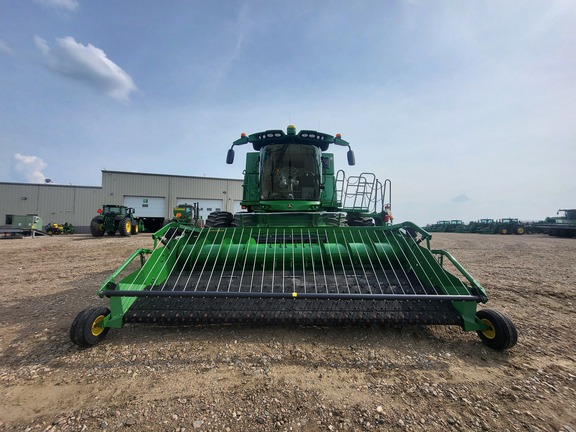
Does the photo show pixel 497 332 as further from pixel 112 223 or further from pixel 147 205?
pixel 147 205

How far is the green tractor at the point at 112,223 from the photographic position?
55.9 ft

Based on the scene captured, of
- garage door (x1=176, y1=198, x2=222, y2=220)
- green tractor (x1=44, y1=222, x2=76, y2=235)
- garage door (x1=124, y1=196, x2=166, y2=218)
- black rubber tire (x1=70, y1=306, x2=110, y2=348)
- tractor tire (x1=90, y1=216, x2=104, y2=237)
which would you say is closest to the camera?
black rubber tire (x1=70, y1=306, x2=110, y2=348)

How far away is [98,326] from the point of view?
2.54 m

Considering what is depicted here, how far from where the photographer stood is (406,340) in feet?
8.63

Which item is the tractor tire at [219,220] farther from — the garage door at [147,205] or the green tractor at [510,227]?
the green tractor at [510,227]

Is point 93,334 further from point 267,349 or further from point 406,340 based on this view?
point 406,340

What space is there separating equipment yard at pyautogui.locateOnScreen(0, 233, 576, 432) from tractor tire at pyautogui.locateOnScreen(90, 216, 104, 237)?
52.9ft

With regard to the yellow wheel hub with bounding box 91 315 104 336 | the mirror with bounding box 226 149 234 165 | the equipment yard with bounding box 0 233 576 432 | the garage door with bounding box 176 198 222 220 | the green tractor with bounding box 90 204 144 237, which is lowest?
the equipment yard with bounding box 0 233 576 432

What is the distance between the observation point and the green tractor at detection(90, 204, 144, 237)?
55.9ft

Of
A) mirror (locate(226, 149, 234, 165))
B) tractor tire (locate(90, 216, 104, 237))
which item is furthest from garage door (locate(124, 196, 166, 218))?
mirror (locate(226, 149, 234, 165))

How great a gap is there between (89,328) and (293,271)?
2.03 m

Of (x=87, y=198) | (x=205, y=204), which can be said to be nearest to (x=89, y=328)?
(x=205, y=204)

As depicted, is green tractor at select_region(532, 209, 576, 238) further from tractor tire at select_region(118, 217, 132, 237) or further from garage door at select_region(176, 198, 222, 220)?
tractor tire at select_region(118, 217, 132, 237)

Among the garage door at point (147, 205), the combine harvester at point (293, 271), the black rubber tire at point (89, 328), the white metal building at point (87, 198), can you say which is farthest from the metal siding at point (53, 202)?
the black rubber tire at point (89, 328)
